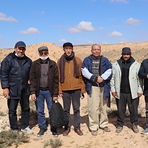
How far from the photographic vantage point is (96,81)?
4.73 meters

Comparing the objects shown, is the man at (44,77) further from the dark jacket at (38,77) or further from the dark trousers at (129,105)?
the dark trousers at (129,105)

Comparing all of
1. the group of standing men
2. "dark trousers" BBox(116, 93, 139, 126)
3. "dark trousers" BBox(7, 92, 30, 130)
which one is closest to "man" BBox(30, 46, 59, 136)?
the group of standing men

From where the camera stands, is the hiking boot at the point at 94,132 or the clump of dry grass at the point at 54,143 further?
the hiking boot at the point at 94,132

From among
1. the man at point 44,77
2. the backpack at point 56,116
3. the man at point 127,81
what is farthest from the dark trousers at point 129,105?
the man at point 44,77

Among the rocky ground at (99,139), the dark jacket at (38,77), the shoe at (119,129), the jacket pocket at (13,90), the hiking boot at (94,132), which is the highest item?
the dark jacket at (38,77)

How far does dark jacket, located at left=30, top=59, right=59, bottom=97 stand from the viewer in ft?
15.6

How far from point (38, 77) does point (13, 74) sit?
576 mm

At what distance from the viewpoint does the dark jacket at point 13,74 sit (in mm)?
4633

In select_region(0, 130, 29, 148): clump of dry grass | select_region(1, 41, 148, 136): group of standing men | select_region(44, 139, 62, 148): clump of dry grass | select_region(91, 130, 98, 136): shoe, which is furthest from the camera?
select_region(91, 130, 98, 136): shoe

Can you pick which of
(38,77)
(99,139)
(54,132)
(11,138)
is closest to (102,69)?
(38,77)

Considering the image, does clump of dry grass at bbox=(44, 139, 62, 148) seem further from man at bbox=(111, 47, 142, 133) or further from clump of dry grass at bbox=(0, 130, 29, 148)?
man at bbox=(111, 47, 142, 133)

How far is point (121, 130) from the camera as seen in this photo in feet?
17.2

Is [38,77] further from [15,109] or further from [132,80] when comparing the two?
[132,80]

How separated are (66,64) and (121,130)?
222 cm
